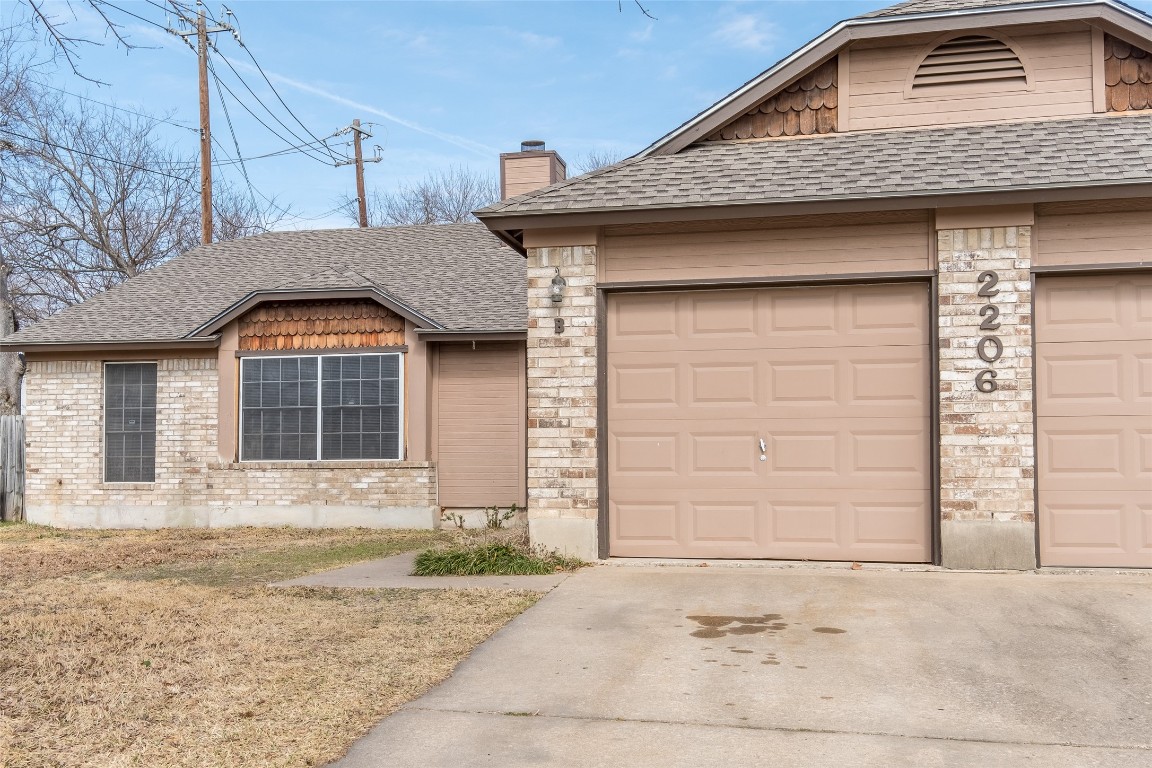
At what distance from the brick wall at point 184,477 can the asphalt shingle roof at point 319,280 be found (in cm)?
76

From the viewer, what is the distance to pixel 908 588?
26.9 ft

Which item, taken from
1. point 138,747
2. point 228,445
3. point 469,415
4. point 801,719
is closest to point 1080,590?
point 801,719

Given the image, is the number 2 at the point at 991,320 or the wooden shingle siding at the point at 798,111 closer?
the number 2 at the point at 991,320

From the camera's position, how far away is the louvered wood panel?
15141 millimetres

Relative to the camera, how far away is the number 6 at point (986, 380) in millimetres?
8914

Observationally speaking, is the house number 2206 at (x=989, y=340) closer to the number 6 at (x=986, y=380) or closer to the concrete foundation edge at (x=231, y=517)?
the number 6 at (x=986, y=380)

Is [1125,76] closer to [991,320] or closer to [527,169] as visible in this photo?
[991,320]

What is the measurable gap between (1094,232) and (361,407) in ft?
32.9

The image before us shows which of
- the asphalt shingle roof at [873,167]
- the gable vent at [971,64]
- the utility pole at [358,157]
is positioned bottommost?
the asphalt shingle roof at [873,167]

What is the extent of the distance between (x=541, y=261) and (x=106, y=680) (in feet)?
17.8

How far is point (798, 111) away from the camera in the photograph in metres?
10.5

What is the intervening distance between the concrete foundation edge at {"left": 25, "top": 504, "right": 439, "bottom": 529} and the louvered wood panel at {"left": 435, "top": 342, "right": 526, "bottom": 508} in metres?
0.72

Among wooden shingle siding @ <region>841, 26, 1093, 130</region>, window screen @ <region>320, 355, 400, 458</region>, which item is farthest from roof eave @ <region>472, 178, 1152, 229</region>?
window screen @ <region>320, 355, 400, 458</region>

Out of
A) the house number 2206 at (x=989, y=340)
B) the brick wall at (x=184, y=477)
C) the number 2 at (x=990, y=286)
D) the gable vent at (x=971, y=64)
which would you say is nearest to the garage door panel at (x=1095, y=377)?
the house number 2206 at (x=989, y=340)
